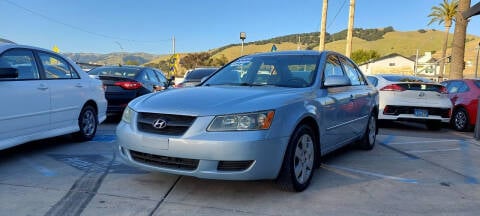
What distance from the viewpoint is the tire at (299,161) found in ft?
13.4

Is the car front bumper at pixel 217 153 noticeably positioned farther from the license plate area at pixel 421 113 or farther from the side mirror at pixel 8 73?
the license plate area at pixel 421 113

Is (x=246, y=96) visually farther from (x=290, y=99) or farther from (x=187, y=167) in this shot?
(x=187, y=167)

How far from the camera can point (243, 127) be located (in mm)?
3775

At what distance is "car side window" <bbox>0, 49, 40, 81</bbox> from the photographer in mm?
5309

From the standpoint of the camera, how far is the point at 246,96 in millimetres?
4168

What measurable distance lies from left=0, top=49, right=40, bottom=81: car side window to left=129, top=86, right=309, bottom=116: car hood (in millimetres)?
2006

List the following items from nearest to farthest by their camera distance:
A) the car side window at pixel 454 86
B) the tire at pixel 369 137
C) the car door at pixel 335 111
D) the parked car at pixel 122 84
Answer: the car door at pixel 335 111
the tire at pixel 369 137
the parked car at pixel 122 84
the car side window at pixel 454 86

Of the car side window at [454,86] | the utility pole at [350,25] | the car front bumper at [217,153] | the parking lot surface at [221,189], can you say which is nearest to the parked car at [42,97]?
the parking lot surface at [221,189]

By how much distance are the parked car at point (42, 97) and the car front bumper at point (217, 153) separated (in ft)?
6.85

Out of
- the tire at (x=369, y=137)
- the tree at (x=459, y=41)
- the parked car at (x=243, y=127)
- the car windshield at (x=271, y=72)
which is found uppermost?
the tree at (x=459, y=41)

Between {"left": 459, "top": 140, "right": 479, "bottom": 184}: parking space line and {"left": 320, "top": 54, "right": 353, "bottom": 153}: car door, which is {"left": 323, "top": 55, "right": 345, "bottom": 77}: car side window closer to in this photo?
{"left": 320, "top": 54, "right": 353, "bottom": 153}: car door

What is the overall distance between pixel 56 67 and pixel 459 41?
1448 cm

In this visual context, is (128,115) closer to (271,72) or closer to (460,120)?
(271,72)

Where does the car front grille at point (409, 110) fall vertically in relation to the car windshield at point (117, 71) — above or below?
below
